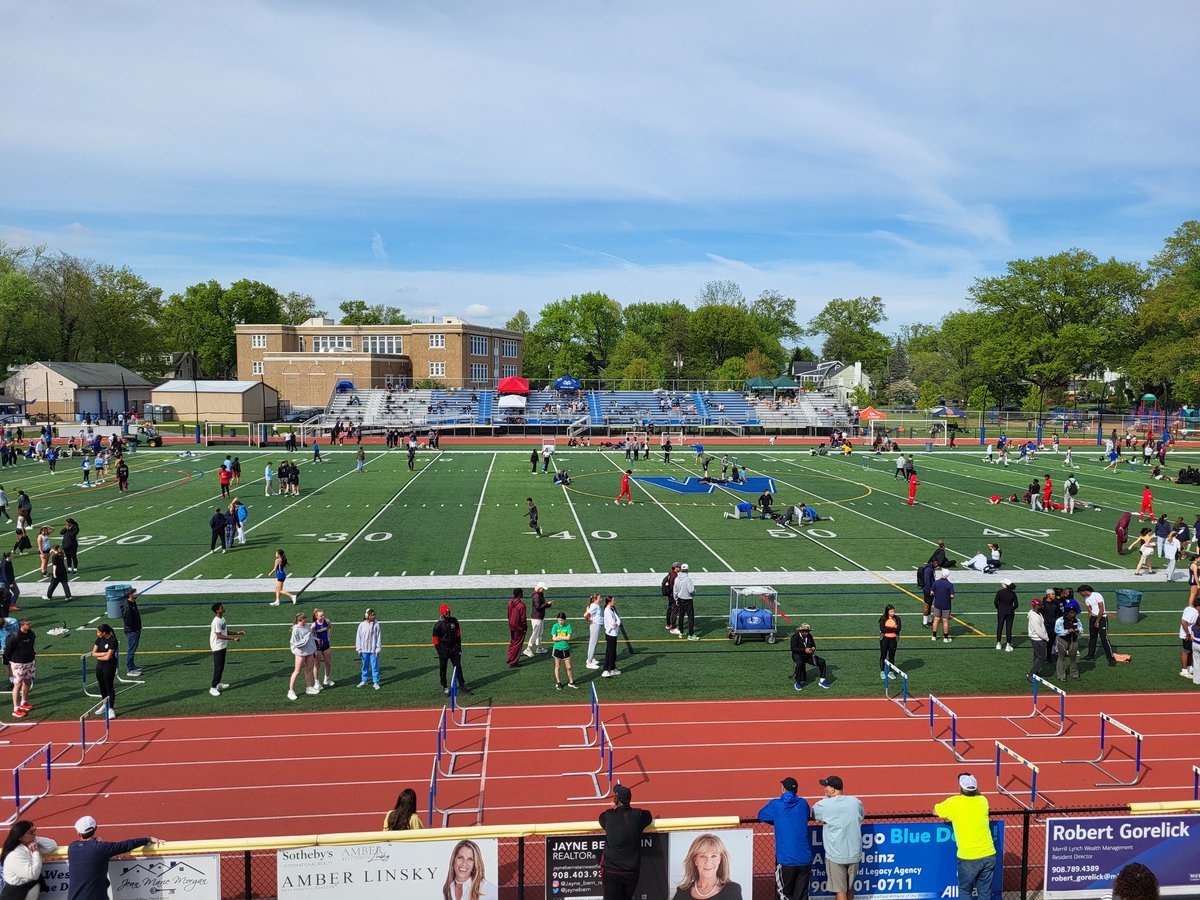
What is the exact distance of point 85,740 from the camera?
12984 millimetres

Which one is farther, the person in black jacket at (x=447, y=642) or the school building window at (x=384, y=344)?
the school building window at (x=384, y=344)

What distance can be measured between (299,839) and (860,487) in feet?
123

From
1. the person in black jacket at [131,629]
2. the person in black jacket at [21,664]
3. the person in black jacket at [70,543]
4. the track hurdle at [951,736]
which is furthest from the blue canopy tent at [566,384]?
the track hurdle at [951,736]

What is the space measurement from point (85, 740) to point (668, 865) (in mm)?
9751

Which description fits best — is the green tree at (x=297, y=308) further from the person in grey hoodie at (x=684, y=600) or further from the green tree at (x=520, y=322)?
the person in grey hoodie at (x=684, y=600)

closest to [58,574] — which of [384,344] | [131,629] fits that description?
[131,629]

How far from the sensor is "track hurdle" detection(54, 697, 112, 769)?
12.4 meters

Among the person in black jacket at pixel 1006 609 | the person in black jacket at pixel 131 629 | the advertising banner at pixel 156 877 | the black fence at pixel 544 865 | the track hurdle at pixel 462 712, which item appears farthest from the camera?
the person in black jacket at pixel 1006 609

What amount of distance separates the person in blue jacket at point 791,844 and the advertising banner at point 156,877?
4.98m

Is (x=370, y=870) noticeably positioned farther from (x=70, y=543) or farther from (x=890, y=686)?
(x=70, y=543)

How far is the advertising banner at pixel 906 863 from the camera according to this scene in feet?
27.1

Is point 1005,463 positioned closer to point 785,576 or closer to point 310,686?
point 785,576

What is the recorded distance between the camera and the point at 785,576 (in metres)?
24.1

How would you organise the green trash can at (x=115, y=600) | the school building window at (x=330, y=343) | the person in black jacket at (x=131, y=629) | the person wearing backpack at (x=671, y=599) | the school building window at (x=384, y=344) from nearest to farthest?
the person in black jacket at (x=131, y=629)
the person wearing backpack at (x=671, y=599)
the green trash can at (x=115, y=600)
the school building window at (x=330, y=343)
the school building window at (x=384, y=344)
